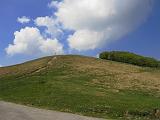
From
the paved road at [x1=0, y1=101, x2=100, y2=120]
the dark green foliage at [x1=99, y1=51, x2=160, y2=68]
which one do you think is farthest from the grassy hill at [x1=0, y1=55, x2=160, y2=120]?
the dark green foliage at [x1=99, y1=51, x2=160, y2=68]

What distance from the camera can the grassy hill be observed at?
36156mm

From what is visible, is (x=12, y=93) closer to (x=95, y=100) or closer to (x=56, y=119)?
(x=95, y=100)

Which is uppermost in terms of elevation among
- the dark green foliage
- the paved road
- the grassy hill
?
the dark green foliage

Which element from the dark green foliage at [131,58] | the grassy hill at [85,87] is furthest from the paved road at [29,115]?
the dark green foliage at [131,58]

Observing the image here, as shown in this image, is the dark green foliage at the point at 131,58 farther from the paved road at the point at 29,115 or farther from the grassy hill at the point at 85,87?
the paved road at the point at 29,115

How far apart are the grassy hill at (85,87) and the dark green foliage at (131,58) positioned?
766 centimetres

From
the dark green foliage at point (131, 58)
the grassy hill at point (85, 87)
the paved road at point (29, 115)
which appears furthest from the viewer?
the dark green foliage at point (131, 58)

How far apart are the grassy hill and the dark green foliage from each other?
7660 mm

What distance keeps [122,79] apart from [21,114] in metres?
30.8

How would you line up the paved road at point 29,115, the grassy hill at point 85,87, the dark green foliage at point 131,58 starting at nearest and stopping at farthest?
1. the paved road at point 29,115
2. the grassy hill at point 85,87
3. the dark green foliage at point 131,58

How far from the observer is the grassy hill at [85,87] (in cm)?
3616

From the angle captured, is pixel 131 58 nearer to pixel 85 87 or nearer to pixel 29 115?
pixel 85 87

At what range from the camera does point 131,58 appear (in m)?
78.6

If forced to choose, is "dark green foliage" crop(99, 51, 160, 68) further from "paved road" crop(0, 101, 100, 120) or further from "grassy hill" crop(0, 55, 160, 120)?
"paved road" crop(0, 101, 100, 120)
